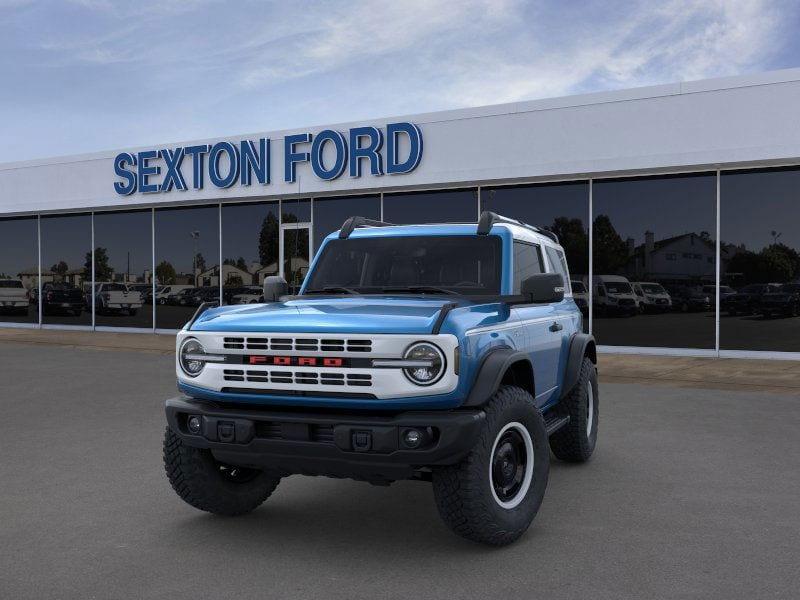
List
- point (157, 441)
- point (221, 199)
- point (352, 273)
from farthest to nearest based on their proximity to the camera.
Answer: point (221, 199)
point (157, 441)
point (352, 273)

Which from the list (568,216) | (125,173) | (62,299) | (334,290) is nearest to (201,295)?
(125,173)

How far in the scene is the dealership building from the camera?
47.5 ft

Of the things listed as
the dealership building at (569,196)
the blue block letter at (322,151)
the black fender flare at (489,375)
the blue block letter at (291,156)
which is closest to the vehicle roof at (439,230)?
the black fender flare at (489,375)

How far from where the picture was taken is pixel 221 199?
2017 centimetres

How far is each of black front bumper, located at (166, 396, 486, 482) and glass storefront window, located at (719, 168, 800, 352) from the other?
39.6ft

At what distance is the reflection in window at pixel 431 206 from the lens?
17.5 m

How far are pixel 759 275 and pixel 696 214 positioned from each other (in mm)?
1580

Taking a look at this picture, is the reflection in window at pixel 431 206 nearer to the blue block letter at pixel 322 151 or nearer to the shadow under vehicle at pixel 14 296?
the blue block letter at pixel 322 151

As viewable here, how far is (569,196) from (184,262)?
1051 cm

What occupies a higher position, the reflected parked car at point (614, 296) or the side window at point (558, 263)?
the side window at point (558, 263)

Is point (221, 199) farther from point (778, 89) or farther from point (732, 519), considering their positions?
point (732, 519)

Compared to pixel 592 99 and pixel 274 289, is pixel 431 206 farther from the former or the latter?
pixel 274 289

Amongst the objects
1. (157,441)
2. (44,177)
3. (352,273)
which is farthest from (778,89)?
(44,177)

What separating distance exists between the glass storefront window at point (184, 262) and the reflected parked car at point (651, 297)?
10586 millimetres
